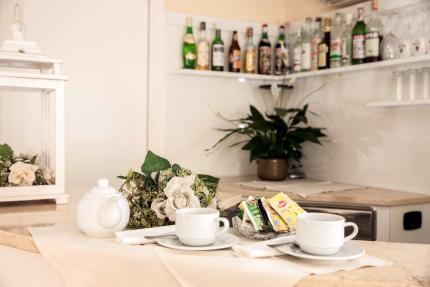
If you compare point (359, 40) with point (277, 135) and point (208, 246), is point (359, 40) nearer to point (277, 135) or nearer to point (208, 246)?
point (277, 135)

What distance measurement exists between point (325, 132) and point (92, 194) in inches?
80.7

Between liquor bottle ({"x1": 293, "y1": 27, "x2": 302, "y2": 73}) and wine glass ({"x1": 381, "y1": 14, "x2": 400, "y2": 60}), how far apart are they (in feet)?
1.92

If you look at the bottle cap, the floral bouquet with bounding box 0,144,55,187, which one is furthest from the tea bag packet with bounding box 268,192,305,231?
the bottle cap

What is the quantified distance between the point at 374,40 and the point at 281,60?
748 mm

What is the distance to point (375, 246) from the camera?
1188mm

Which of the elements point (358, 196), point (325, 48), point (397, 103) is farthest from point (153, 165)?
point (325, 48)

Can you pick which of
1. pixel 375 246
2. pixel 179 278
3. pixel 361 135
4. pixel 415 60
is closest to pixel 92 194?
pixel 179 278

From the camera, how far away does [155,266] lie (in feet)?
3.43

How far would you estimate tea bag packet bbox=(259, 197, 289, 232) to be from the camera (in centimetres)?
122

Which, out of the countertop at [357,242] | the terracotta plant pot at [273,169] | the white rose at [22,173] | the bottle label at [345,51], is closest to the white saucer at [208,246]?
the countertop at [357,242]

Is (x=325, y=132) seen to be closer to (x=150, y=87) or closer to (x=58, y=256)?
(x=150, y=87)

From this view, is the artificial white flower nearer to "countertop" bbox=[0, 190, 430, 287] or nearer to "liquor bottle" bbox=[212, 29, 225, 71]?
Answer: "countertop" bbox=[0, 190, 430, 287]

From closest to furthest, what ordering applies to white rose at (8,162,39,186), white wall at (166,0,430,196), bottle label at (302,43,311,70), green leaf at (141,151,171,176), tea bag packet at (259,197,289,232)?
tea bag packet at (259,197,289,232), green leaf at (141,151,171,176), white rose at (8,162,39,186), white wall at (166,0,430,196), bottle label at (302,43,311,70)

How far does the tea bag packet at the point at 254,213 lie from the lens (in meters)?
1.22
